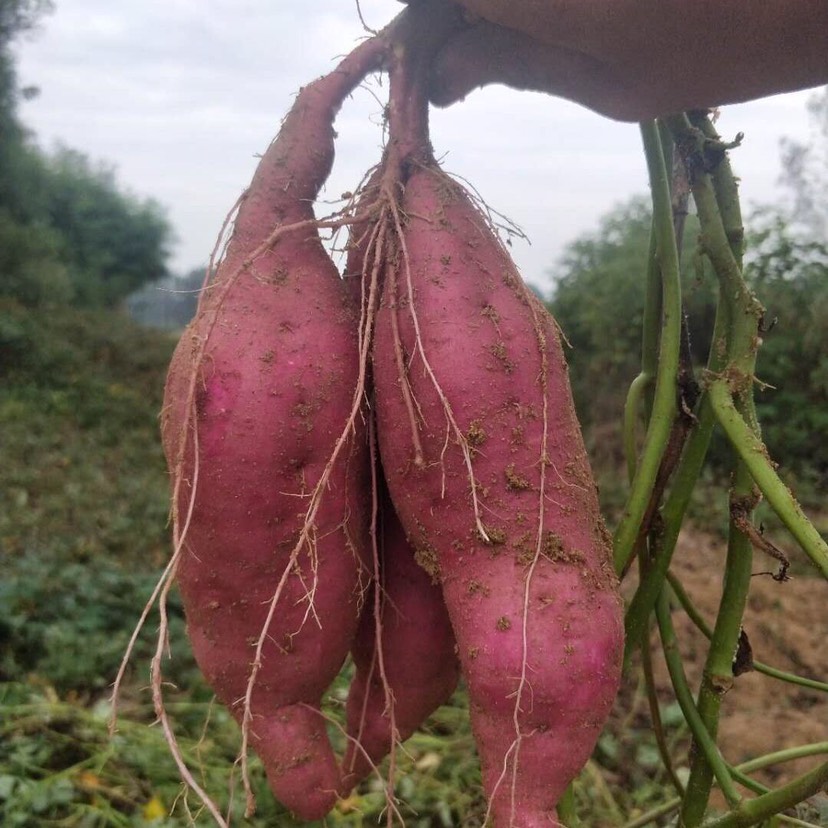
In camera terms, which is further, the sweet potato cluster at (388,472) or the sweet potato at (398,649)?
the sweet potato at (398,649)

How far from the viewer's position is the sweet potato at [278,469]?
518 millimetres

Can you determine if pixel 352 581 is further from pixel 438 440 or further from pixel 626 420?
pixel 626 420

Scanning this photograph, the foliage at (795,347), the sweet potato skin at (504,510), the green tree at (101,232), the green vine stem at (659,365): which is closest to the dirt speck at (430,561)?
the sweet potato skin at (504,510)

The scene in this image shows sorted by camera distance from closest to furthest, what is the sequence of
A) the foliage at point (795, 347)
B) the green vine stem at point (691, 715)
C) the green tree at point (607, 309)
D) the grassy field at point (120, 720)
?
the green vine stem at point (691, 715) → the grassy field at point (120, 720) → the foliage at point (795, 347) → the green tree at point (607, 309)

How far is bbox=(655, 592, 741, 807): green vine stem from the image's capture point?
525 mm

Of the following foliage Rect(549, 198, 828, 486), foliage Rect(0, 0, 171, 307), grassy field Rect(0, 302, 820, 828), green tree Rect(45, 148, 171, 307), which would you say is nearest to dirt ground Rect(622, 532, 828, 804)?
grassy field Rect(0, 302, 820, 828)

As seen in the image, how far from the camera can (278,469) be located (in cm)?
52

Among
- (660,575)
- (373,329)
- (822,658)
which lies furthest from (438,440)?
(822,658)

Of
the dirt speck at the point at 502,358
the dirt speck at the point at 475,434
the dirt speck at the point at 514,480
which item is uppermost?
the dirt speck at the point at 502,358

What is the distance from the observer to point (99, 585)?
205cm

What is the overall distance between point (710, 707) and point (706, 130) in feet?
1.32

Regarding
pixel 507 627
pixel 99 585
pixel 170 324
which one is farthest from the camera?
pixel 170 324

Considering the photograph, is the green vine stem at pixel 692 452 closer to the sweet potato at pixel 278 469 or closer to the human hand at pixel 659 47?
the human hand at pixel 659 47

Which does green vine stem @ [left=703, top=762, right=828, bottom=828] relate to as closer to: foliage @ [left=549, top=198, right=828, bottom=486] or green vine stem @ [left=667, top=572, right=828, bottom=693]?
green vine stem @ [left=667, top=572, right=828, bottom=693]
